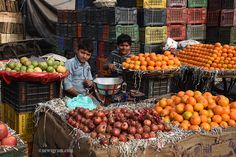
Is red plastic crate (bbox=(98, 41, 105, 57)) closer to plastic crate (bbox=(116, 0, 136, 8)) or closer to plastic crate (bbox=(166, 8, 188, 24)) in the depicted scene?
plastic crate (bbox=(116, 0, 136, 8))

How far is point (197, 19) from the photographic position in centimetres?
983

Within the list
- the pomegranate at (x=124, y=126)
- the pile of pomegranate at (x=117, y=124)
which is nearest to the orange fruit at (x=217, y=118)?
the pile of pomegranate at (x=117, y=124)

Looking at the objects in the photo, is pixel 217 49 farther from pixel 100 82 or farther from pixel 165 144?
pixel 165 144

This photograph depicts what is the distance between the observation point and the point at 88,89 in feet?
18.2

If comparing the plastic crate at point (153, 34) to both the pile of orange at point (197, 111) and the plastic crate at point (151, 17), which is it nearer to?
the plastic crate at point (151, 17)

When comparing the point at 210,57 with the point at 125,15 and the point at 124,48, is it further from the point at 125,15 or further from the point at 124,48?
the point at 125,15

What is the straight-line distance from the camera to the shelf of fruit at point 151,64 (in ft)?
A: 18.6

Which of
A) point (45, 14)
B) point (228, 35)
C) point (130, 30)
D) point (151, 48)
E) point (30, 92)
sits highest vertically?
point (45, 14)

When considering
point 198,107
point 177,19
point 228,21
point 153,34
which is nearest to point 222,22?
point 228,21

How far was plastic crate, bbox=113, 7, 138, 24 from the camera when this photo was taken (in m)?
8.77

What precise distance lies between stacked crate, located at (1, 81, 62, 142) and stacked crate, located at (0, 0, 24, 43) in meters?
8.13

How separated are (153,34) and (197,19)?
1.62 metres

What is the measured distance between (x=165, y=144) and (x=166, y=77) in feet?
7.88

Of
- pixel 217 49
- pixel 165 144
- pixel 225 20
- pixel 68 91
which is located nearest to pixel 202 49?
pixel 217 49
